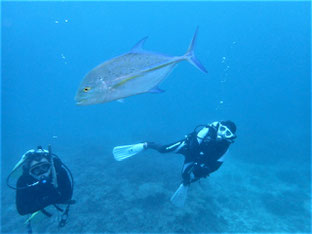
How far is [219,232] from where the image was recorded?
6258 mm

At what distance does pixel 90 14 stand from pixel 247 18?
6464 cm

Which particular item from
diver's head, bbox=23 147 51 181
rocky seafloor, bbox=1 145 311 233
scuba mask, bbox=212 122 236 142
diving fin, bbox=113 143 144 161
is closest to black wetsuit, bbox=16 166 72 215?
diver's head, bbox=23 147 51 181

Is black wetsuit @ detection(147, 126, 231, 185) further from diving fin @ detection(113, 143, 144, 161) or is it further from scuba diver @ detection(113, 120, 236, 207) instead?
diving fin @ detection(113, 143, 144, 161)

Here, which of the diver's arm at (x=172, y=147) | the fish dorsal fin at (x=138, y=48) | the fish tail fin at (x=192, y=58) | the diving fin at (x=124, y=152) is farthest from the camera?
the diving fin at (x=124, y=152)

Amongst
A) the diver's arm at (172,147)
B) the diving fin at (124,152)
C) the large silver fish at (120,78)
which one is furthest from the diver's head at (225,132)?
the large silver fish at (120,78)

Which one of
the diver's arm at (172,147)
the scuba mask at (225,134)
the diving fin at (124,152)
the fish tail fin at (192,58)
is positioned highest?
the fish tail fin at (192,58)

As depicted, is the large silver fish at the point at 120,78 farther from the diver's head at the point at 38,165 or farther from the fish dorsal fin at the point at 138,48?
the diver's head at the point at 38,165

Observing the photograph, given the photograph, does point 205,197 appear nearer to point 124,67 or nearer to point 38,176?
point 38,176

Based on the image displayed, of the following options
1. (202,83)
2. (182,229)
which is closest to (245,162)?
(182,229)

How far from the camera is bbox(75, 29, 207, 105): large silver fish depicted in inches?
48.6

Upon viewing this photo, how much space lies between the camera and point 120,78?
4.08ft

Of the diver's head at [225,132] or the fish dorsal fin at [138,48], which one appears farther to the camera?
the diver's head at [225,132]

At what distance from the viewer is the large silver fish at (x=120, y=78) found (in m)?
1.24

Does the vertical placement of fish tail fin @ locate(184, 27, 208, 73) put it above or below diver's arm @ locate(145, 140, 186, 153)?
above
